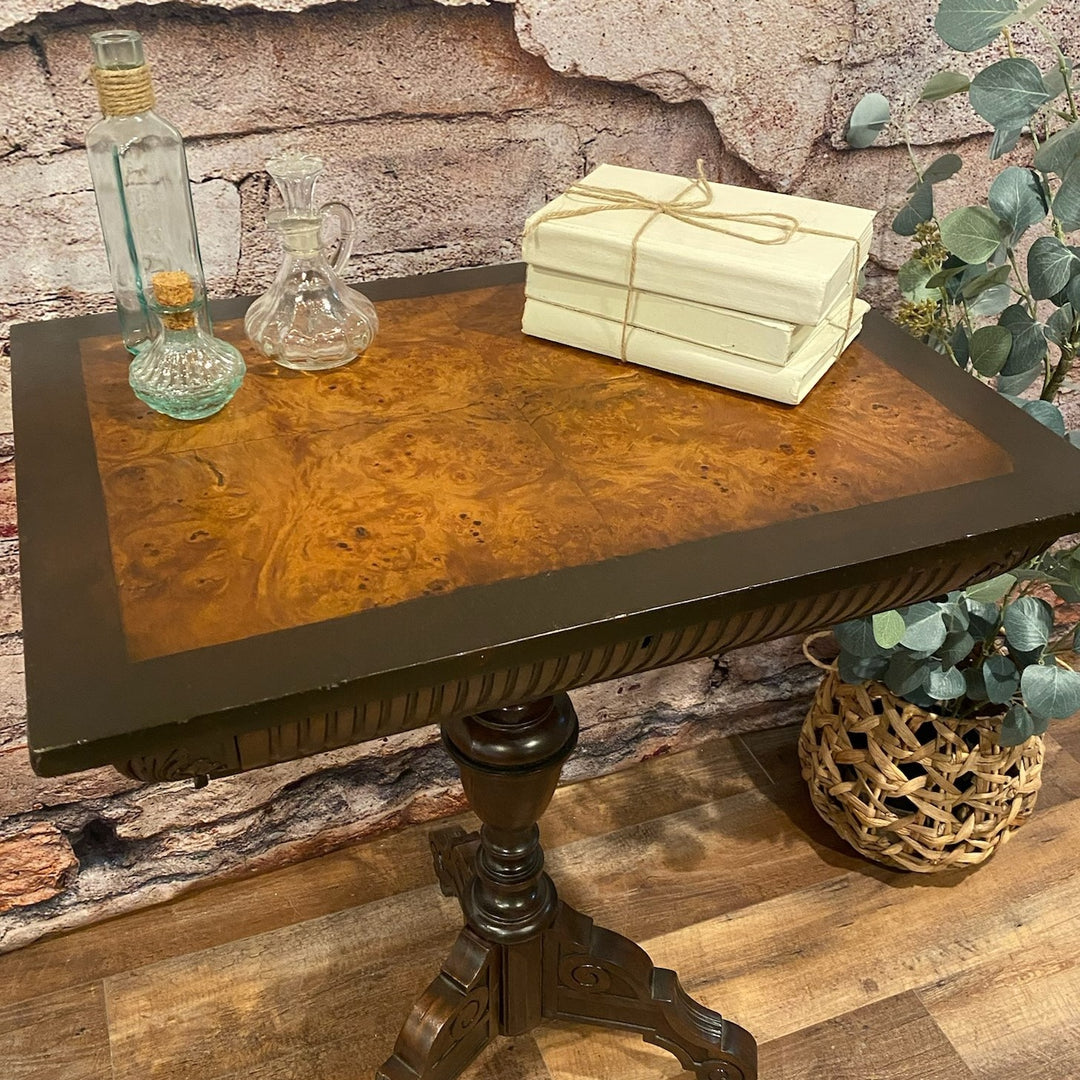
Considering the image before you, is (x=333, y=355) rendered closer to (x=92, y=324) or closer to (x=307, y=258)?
(x=307, y=258)

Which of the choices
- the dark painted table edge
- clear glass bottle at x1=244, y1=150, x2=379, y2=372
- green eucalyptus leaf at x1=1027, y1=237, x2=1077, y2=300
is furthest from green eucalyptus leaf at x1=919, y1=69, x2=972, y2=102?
clear glass bottle at x1=244, y1=150, x2=379, y2=372

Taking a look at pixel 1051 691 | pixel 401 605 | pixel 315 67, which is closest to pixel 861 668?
pixel 1051 691

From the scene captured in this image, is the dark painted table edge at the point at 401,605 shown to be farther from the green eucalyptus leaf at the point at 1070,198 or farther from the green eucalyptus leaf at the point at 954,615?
the green eucalyptus leaf at the point at 954,615

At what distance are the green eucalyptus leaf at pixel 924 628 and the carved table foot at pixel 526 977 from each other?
1.48 feet

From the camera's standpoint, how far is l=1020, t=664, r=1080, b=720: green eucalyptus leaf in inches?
46.9

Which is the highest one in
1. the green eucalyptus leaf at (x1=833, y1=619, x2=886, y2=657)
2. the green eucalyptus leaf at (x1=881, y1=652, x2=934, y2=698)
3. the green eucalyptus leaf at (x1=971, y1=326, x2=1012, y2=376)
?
the green eucalyptus leaf at (x1=971, y1=326, x2=1012, y2=376)

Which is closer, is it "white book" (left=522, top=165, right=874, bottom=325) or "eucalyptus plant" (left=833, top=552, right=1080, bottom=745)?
"white book" (left=522, top=165, right=874, bottom=325)

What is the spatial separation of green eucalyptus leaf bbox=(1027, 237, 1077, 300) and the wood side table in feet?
0.45

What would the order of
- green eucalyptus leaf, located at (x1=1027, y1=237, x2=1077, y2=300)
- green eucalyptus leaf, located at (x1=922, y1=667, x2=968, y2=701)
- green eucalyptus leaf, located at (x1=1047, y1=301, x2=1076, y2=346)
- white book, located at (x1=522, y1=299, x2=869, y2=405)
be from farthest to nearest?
green eucalyptus leaf, located at (x1=922, y1=667, x2=968, y2=701)
green eucalyptus leaf, located at (x1=1047, y1=301, x2=1076, y2=346)
green eucalyptus leaf, located at (x1=1027, y1=237, x2=1077, y2=300)
white book, located at (x1=522, y1=299, x2=869, y2=405)

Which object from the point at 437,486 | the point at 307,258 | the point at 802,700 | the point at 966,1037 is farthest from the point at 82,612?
the point at 802,700

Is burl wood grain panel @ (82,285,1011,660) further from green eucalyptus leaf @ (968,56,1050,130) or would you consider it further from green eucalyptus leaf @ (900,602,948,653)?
green eucalyptus leaf @ (900,602,948,653)

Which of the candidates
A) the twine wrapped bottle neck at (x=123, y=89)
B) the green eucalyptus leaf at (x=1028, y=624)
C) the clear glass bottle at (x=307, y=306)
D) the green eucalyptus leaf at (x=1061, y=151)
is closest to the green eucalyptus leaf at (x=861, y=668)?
the green eucalyptus leaf at (x=1028, y=624)

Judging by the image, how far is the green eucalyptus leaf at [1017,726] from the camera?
4.28ft

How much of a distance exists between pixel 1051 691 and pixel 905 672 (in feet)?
0.67
